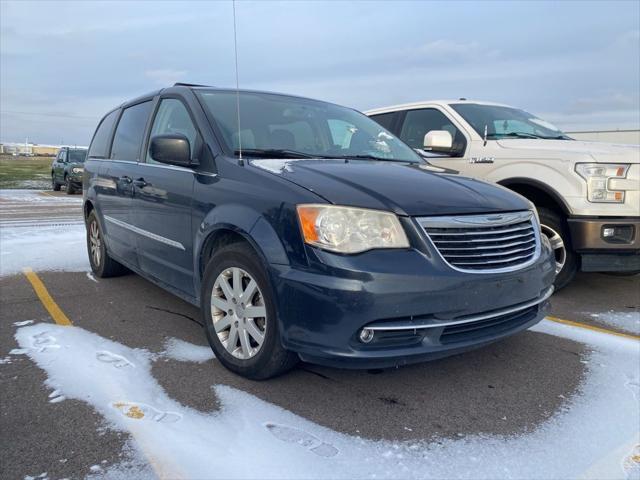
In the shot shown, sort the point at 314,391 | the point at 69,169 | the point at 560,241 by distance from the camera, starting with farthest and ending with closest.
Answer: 1. the point at 69,169
2. the point at 560,241
3. the point at 314,391

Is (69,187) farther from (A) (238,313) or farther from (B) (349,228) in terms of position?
(B) (349,228)

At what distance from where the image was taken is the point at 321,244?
259 cm

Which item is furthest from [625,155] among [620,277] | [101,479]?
[101,479]

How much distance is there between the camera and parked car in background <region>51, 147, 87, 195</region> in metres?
19.2

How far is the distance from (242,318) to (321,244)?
740mm

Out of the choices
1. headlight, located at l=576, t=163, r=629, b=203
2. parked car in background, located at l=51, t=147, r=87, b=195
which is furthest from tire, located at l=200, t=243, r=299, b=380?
parked car in background, located at l=51, t=147, r=87, b=195

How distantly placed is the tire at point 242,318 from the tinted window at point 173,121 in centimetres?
96

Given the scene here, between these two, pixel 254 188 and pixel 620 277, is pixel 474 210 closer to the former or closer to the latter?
pixel 254 188

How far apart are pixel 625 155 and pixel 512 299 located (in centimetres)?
257

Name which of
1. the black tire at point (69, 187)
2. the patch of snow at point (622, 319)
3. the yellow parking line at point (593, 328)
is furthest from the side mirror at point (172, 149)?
the black tire at point (69, 187)

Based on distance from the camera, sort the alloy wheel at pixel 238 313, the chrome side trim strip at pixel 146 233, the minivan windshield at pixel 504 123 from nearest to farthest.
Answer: the alloy wheel at pixel 238 313 → the chrome side trim strip at pixel 146 233 → the minivan windshield at pixel 504 123

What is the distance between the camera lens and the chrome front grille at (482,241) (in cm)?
270

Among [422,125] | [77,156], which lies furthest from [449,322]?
[77,156]

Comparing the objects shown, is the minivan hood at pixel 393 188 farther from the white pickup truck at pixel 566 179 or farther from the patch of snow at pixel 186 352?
the patch of snow at pixel 186 352
